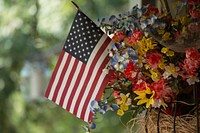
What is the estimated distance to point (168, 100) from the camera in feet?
4.37

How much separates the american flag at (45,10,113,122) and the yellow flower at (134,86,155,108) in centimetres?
18

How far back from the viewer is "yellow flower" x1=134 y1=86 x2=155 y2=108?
1.32 meters

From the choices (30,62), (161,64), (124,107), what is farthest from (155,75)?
(30,62)

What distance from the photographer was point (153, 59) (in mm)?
1332

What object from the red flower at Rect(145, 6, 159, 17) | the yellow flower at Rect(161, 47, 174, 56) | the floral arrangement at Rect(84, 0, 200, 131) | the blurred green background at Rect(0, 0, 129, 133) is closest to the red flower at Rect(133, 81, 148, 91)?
the floral arrangement at Rect(84, 0, 200, 131)

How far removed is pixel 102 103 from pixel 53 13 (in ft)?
4.76

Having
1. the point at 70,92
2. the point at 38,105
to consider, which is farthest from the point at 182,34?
the point at 38,105

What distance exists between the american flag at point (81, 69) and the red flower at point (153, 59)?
19 centimetres

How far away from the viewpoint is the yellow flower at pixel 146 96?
1315 mm

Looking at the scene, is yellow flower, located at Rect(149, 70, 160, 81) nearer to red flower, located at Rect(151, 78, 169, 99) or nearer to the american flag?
red flower, located at Rect(151, 78, 169, 99)

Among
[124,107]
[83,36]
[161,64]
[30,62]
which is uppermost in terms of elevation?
[30,62]

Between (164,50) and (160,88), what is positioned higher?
(164,50)

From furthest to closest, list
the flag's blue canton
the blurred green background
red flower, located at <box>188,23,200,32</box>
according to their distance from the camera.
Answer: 1. the blurred green background
2. the flag's blue canton
3. red flower, located at <box>188,23,200,32</box>

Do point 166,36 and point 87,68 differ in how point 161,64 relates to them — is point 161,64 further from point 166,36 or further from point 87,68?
point 87,68
